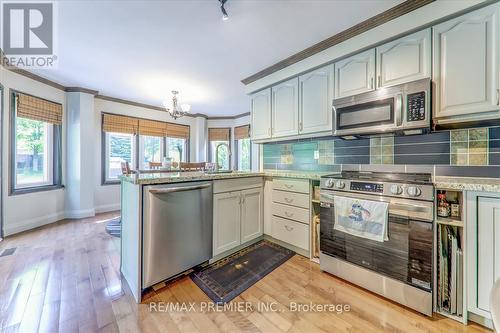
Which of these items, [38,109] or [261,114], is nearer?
[261,114]

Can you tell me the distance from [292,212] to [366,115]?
1299 mm

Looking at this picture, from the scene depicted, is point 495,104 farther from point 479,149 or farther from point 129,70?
point 129,70

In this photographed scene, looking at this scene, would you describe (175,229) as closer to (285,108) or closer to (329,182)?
(329,182)

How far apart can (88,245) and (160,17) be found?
280 centimetres

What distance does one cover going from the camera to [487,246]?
4.42ft

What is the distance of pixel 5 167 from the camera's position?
298cm

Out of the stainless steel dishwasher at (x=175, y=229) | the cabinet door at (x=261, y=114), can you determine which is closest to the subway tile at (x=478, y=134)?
the cabinet door at (x=261, y=114)

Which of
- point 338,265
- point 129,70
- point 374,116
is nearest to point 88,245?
point 129,70

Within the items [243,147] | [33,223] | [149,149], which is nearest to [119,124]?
[149,149]

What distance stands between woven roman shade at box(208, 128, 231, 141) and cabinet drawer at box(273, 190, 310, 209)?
12.5 ft

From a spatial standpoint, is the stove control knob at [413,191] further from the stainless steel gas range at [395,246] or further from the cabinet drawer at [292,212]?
the cabinet drawer at [292,212]

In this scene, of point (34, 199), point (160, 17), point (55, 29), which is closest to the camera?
point (160, 17)

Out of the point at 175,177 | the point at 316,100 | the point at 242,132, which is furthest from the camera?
the point at 242,132

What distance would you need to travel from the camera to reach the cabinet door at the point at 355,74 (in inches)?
79.4
